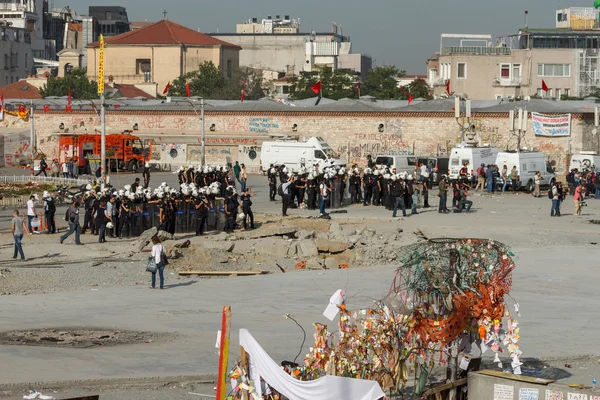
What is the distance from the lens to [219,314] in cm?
2027

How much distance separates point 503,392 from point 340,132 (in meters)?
48.8

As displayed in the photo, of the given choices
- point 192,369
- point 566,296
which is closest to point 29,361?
point 192,369

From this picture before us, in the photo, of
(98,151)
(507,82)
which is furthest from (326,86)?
(98,151)

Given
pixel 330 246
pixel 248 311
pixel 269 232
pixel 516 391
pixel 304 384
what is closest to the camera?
pixel 304 384

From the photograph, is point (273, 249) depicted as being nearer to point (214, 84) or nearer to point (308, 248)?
point (308, 248)

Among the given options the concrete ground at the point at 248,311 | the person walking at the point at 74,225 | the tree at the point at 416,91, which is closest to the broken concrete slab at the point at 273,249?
the concrete ground at the point at 248,311

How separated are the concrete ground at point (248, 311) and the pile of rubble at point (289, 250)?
1.46 metres

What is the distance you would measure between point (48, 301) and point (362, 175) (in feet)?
68.2

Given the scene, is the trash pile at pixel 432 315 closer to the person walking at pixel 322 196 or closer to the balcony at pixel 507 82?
the person walking at pixel 322 196

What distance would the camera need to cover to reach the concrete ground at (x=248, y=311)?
51.7ft

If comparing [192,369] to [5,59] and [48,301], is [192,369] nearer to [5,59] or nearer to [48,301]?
[48,301]

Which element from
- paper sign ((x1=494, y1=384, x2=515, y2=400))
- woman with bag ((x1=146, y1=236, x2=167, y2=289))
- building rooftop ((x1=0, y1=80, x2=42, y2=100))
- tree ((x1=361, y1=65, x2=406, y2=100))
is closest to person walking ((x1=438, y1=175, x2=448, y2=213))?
woman with bag ((x1=146, y1=236, x2=167, y2=289))

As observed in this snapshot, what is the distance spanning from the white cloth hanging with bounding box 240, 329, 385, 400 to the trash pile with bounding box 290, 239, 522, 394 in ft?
3.10

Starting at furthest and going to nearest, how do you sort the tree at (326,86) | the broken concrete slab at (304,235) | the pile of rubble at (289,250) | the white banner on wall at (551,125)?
1. the tree at (326,86)
2. the white banner on wall at (551,125)
3. the broken concrete slab at (304,235)
4. the pile of rubble at (289,250)
